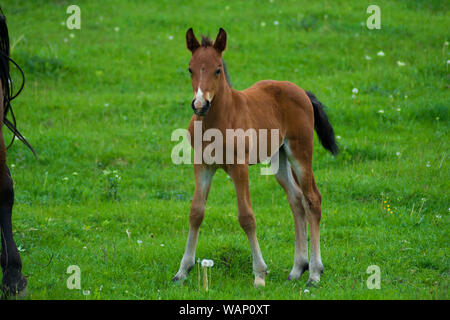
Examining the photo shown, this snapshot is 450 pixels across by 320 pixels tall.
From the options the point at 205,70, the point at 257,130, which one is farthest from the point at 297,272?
the point at 205,70

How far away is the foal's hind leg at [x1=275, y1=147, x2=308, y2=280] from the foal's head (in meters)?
1.38

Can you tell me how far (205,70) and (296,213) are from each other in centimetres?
199

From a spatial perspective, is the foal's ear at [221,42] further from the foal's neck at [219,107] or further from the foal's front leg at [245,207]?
the foal's front leg at [245,207]

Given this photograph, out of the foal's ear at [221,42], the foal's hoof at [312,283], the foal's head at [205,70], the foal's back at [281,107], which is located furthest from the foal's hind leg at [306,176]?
the foal's ear at [221,42]

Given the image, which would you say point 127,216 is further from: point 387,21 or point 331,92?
point 387,21

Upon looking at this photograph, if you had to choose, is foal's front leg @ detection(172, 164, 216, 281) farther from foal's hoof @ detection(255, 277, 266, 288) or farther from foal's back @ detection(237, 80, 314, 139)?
foal's back @ detection(237, 80, 314, 139)

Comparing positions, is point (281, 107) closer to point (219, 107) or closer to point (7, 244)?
point (219, 107)

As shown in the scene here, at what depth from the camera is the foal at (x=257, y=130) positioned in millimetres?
4941

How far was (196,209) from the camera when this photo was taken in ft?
17.6

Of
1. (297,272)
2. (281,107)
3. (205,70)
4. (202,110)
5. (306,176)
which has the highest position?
(205,70)

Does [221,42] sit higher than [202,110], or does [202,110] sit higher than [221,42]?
[221,42]

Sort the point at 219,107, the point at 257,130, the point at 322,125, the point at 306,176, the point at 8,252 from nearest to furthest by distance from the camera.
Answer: the point at 8,252
the point at 219,107
the point at 257,130
the point at 306,176
the point at 322,125

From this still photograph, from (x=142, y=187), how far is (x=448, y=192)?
438 centimetres
